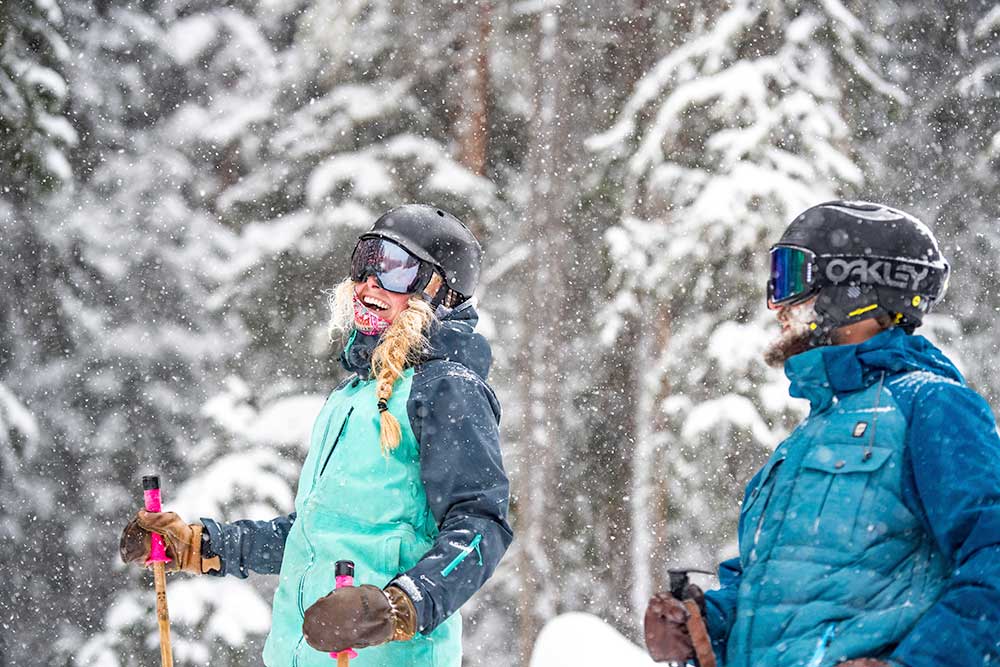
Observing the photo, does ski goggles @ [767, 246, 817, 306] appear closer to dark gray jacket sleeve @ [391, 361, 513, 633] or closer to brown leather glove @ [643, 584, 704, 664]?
brown leather glove @ [643, 584, 704, 664]

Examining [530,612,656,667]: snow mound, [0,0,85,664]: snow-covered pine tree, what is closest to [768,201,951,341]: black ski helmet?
[530,612,656,667]: snow mound

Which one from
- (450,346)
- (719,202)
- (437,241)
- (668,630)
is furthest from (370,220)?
(668,630)

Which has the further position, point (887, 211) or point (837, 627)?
point (887, 211)

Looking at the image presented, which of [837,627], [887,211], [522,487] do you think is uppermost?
[522,487]

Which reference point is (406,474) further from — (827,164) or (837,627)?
(827,164)

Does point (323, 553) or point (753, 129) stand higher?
point (753, 129)

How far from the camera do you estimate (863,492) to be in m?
2.55

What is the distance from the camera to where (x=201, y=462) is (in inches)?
464

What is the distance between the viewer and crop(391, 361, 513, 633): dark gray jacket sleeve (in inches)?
121

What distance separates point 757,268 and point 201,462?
5753mm

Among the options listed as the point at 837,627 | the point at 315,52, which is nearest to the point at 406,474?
the point at 837,627

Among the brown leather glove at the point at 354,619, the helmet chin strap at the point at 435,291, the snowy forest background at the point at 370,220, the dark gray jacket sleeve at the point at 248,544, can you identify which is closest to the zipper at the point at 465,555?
the brown leather glove at the point at 354,619

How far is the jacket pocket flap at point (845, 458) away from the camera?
2.55m

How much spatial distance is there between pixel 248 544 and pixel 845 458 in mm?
2092
